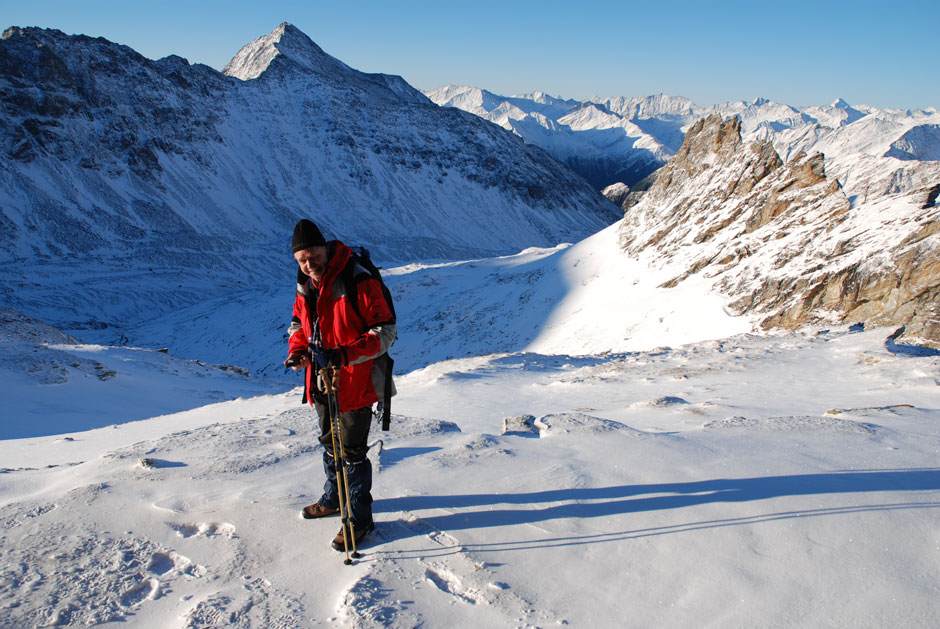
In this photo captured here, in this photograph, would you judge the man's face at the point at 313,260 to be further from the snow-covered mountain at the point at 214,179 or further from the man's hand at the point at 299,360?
the snow-covered mountain at the point at 214,179

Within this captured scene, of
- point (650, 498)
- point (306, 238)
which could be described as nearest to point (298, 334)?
point (306, 238)

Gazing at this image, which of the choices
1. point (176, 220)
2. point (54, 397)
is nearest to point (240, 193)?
point (176, 220)

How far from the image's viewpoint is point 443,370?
451 inches

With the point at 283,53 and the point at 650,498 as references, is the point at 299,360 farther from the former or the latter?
the point at 283,53

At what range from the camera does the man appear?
3.49 metres

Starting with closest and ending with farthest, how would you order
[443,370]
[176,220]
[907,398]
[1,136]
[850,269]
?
[907,398] → [443,370] → [850,269] → [1,136] → [176,220]

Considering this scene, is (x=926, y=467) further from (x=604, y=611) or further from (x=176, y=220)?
(x=176, y=220)

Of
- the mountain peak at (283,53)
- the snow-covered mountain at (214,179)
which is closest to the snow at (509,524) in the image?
the snow-covered mountain at (214,179)

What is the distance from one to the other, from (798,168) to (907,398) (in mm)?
18254

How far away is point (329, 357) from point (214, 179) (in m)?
77.2

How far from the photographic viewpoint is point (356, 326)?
142 inches

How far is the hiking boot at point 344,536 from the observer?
3389mm

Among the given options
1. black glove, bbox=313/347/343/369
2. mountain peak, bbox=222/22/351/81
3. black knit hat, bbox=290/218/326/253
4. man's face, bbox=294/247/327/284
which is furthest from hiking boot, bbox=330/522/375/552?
mountain peak, bbox=222/22/351/81

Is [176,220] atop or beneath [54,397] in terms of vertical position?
atop
